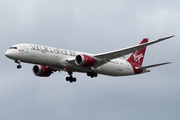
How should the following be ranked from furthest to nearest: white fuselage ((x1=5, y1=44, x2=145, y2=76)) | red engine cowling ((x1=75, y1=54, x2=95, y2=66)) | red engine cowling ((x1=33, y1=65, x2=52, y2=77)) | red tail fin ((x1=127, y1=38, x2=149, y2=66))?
red tail fin ((x1=127, y1=38, x2=149, y2=66)), red engine cowling ((x1=33, y1=65, x2=52, y2=77)), red engine cowling ((x1=75, y1=54, x2=95, y2=66)), white fuselage ((x1=5, y1=44, x2=145, y2=76))

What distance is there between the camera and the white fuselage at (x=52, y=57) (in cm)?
5462

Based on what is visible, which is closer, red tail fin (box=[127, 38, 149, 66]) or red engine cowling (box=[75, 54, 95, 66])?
red engine cowling (box=[75, 54, 95, 66])

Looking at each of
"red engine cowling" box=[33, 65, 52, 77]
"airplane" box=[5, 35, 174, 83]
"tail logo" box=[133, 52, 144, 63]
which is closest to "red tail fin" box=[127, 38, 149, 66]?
"tail logo" box=[133, 52, 144, 63]

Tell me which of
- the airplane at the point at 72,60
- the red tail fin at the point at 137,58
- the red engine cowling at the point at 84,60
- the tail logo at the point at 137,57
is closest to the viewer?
the airplane at the point at 72,60

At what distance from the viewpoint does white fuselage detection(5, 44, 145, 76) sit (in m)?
54.6

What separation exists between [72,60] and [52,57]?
9.74ft

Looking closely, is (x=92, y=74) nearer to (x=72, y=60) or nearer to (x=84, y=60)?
(x=84, y=60)

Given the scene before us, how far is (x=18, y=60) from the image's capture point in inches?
2151

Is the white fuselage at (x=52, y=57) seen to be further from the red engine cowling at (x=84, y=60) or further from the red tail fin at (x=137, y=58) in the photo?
the red tail fin at (x=137, y=58)

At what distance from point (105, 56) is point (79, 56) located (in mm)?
3974

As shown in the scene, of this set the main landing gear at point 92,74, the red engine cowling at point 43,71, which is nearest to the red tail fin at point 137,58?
the main landing gear at point 92,74

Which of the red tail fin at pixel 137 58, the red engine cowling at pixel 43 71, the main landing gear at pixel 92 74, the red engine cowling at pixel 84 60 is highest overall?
the red tail fin at pixel 137 58

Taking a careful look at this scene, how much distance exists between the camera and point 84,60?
56344mm

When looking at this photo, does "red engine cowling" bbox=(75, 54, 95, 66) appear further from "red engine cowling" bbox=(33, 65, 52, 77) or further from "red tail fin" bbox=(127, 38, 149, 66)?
"red tail fin" bbox=(127, 38, 149, 66)
